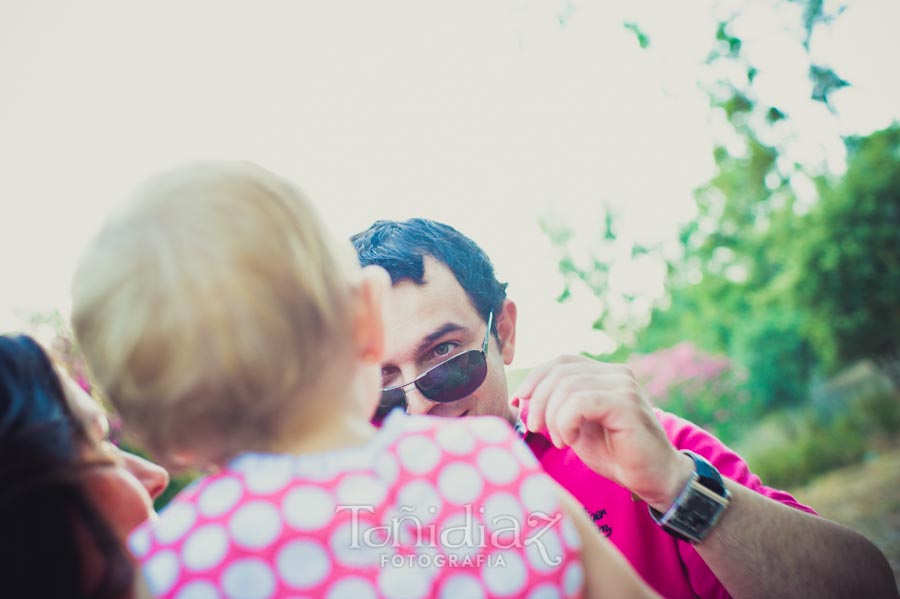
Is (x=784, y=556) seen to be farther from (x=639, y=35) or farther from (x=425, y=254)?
(x=639, y=35)

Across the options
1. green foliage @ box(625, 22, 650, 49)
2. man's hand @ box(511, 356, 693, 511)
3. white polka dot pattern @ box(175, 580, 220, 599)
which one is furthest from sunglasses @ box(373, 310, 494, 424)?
green foliage @ box(625, 22, 650, 49)

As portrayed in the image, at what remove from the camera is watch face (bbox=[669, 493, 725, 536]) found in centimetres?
155

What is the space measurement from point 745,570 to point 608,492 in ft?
1.79

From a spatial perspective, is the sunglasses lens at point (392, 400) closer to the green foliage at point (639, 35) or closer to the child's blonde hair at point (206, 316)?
the child's blonde hair at point (206, 316)

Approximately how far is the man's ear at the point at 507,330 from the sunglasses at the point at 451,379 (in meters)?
0.47

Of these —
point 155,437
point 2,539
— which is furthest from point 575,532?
point 2,539

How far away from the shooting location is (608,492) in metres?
2.06

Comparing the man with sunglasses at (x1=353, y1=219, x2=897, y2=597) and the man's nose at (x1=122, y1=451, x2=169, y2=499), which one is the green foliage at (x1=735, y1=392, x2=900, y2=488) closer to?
the man with sunglasses at (x1=353, y1=219, x2=897, y2=597)

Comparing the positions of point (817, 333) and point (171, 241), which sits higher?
point (171, 241)

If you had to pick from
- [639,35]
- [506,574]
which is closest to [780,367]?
[639,35]

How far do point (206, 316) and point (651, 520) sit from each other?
1.68 m

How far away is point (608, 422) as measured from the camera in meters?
1.49

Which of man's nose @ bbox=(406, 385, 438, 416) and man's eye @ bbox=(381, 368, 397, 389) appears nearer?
man's nose @ bbox=(406, 385, 438, 416)

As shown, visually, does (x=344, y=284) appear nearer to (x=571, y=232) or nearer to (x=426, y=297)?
(x=426, y=297)
